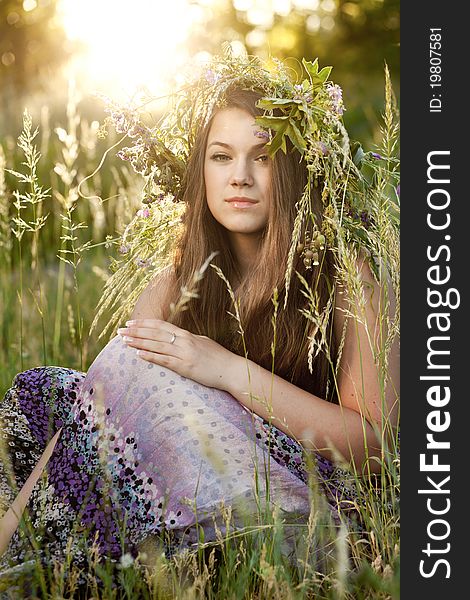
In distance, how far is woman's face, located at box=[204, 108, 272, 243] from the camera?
241cm

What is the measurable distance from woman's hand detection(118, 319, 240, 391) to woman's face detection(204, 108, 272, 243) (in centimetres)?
38

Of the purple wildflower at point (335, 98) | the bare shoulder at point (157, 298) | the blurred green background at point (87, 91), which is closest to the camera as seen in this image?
the purple wildflower at point (335, 98)

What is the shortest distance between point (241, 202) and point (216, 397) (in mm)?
570

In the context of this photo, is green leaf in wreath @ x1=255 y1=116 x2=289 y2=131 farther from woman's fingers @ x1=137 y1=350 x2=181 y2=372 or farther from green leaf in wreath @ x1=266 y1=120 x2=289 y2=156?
woman's fingers @ x1=137 y1=350 x2=181 y2=372

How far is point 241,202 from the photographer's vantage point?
2438mm

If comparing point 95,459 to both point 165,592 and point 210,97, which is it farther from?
point 210,97

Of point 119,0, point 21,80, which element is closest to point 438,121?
point 119,0

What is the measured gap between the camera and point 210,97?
97.9 inches

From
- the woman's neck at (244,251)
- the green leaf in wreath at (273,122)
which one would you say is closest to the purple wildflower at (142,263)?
the woman's neck at (244,251)

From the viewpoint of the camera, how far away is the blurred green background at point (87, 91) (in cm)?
307

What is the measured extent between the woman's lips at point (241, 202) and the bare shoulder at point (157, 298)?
0.37 meters

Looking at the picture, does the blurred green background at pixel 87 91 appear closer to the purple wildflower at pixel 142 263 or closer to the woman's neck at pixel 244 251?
the purple wildflower at pixel 142 263

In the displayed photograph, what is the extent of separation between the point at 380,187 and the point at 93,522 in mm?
1067

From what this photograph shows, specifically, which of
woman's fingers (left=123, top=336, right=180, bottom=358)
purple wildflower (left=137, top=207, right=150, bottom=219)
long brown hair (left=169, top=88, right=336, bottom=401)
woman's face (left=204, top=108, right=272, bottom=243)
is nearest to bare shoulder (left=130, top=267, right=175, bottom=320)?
long brown hair (left=169, top=88, right=336, bottom=401)
